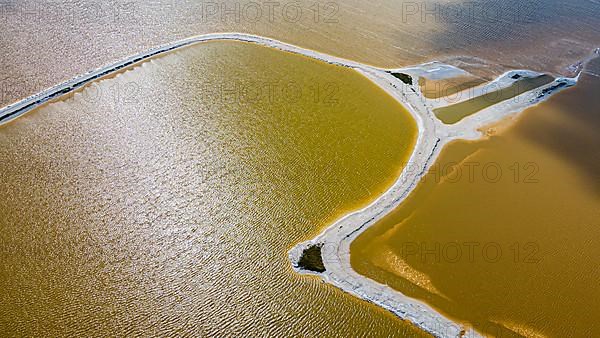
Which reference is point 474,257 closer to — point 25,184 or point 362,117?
point 362,117

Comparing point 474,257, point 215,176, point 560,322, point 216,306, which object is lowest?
point 560,322

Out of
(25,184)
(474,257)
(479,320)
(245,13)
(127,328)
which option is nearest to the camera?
(127,328)

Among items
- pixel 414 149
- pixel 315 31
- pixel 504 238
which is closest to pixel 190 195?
pixel 414 149

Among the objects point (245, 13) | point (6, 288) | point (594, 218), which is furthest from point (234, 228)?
point (245, 13)

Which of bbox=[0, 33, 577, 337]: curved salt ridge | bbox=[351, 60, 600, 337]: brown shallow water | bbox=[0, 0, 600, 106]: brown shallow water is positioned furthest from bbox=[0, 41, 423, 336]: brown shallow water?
bbox=[0, 0, 600, 106]: brown shallow water

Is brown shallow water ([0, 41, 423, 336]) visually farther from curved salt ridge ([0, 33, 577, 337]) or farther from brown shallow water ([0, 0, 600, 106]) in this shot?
brown shallow water ([0, 0, 600, 106])

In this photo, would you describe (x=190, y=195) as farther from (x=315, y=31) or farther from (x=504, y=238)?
(x=315, y=31)

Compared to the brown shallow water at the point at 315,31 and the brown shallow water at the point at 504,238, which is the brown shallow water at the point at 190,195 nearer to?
the brown shallow water at the point at 504,238

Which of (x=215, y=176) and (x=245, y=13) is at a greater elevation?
(x=245, y=13)
